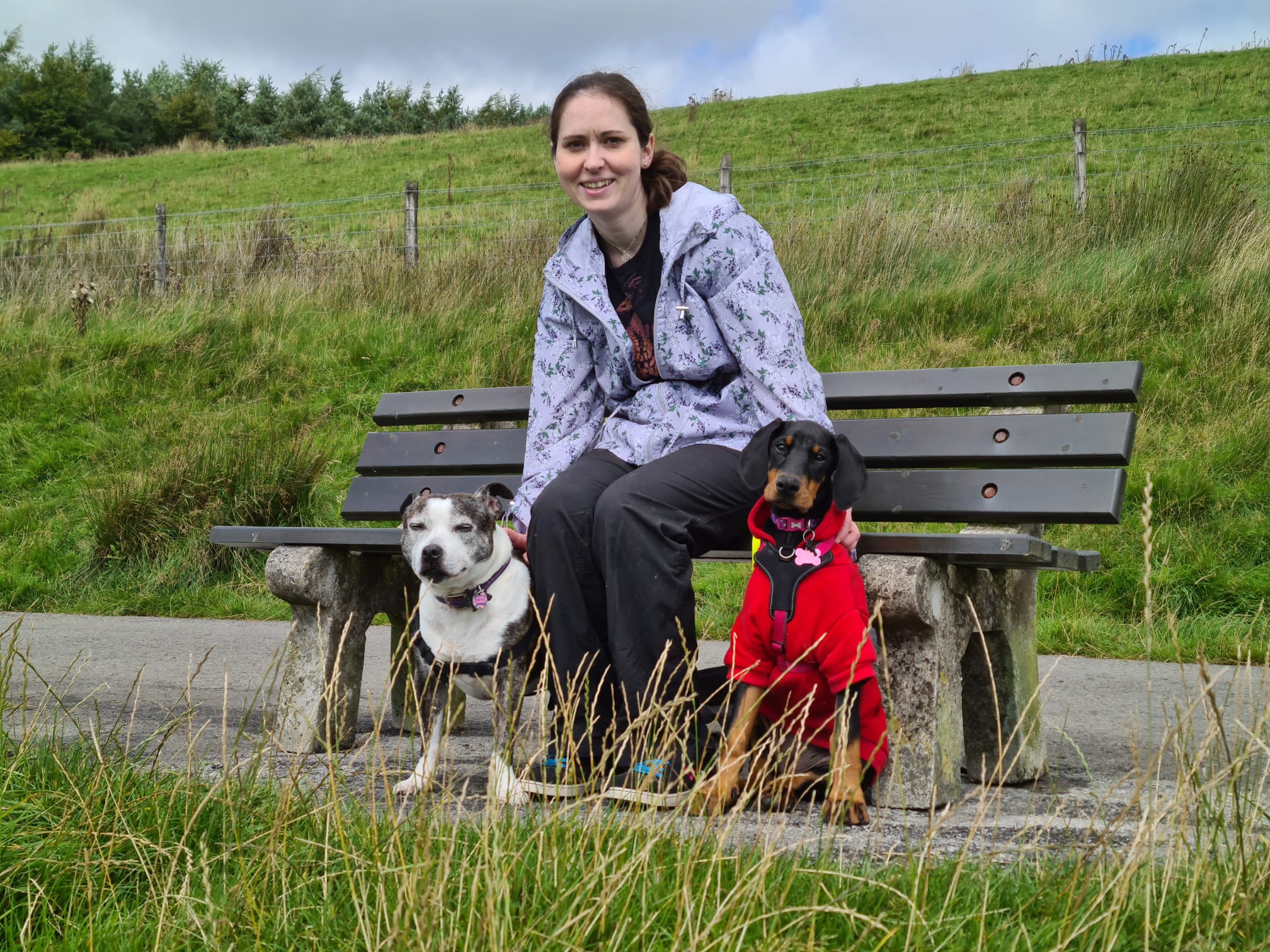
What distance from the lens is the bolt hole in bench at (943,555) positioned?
9.68 feet

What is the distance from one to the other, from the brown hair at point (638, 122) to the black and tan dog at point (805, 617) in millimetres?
955

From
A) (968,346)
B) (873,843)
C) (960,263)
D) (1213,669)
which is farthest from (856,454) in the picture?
(960,263)

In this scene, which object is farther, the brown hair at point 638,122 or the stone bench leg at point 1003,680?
the brown hair at point 638,122

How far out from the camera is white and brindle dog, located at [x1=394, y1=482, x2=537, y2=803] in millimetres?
3141

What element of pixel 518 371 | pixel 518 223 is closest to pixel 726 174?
pixel 518 223

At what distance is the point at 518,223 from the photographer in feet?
35.8

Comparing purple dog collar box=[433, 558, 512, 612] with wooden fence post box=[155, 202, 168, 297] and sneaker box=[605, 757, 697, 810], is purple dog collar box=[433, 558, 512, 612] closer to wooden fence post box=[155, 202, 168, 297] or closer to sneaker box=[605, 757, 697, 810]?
sneaker box=[605, 757, 697, 810]

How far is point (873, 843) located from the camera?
2.11 metres

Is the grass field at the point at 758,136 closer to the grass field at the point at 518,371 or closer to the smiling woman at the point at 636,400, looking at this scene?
the grass field at the point at 518,371

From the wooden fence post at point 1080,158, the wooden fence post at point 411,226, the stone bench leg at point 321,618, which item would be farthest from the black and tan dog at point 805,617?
the wooden fence post at point 411,226

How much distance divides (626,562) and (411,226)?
9.61m

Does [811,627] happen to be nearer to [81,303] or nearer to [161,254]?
[81,303]

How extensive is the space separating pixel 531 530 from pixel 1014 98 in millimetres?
22824

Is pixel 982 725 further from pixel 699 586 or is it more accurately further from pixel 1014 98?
pixel 1014 98
